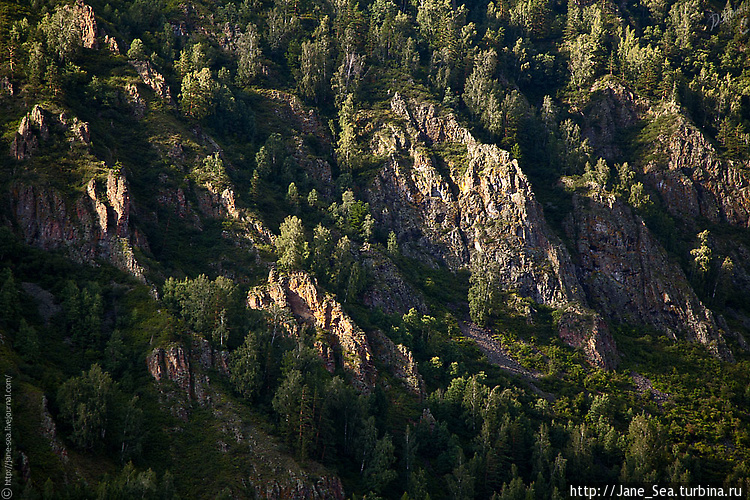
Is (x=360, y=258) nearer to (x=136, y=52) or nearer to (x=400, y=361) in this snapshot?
(x=400, y=361)

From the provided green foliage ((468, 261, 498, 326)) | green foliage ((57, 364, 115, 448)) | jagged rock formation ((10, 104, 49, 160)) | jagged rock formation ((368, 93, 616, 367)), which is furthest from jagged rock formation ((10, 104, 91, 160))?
green foliage ((468, 261, 498, 326))

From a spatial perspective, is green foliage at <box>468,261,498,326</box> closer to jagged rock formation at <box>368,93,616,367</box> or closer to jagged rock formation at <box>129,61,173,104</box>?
jagged rock formation at <box>368,93,616,367</box>

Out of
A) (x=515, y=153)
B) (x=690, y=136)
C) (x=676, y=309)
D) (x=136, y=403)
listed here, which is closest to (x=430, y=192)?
(x=515, y=153)

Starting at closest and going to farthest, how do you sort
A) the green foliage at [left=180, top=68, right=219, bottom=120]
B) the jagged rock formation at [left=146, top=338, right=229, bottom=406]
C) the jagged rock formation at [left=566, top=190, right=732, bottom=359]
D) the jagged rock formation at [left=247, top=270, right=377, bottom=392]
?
1. the jagged rock formation at [left=146, top=338, right=229, bottom=406]
2. the jagged rock formation at [left=247, top=270, right=377, bottom=392]
3. the jagged rock formation at [left=566, top=190, right=732, bottom=359]
4. the green foliage at [left=180, top=68, right=219, bottom=120]

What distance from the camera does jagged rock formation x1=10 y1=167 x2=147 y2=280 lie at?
11188 cm

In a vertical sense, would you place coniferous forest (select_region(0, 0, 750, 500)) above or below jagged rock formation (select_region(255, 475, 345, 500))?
above

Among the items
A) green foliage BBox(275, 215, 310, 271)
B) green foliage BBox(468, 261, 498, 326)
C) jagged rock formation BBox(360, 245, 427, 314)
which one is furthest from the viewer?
green foliage BBox(468, 261, 498, 326)

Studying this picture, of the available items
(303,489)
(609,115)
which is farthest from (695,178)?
(303,489)

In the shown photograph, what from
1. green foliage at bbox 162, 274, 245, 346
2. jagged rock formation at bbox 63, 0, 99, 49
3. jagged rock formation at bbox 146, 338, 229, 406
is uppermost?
jagged rock formation at bbox 63, 0, 99, 49

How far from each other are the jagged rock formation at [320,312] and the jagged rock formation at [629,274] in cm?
6249

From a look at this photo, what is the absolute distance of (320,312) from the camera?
120 m

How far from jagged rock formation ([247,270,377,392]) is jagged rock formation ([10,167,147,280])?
24.1m

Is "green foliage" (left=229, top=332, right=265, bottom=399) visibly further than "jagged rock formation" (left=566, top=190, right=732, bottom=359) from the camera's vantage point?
No

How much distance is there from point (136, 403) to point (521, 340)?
7900 centimetres
